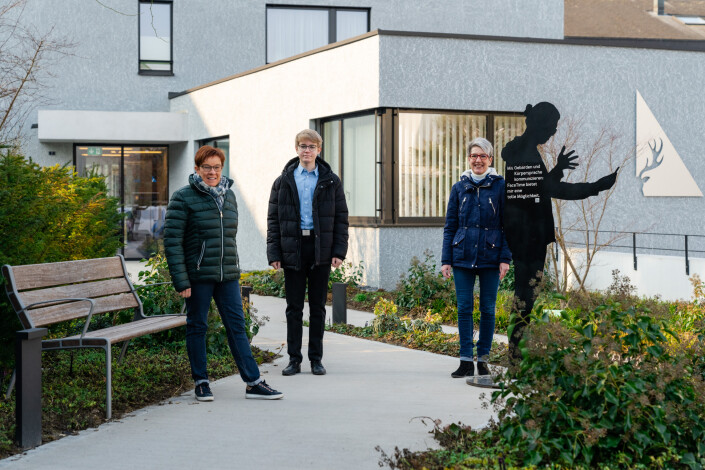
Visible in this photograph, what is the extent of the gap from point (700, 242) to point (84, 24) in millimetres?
15240

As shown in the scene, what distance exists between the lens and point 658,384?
4543 millimetres

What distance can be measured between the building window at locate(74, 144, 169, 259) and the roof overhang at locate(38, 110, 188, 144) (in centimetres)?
73

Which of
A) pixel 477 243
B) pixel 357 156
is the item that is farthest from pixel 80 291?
pixel 357 156

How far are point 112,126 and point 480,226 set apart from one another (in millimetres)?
→ 16033

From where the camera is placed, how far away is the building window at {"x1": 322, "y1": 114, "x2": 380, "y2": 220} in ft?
48.1

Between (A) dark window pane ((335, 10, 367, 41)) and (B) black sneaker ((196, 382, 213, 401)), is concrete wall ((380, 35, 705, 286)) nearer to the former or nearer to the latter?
(B) black sneaker ((196, 382, 213, 401))

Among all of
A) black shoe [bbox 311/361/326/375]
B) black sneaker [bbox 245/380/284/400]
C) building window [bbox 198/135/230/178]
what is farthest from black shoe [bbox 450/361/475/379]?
building window [bbox 198/135/230/178]

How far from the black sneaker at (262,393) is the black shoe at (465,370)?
5.17 ft

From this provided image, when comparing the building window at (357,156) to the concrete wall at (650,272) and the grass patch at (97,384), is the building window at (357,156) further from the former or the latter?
the grass patch at (97,384)

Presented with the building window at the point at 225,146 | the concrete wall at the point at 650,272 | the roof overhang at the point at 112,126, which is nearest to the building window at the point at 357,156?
the concrete wall at the point at 650,272

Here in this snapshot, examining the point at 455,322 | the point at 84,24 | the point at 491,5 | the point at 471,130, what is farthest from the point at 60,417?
the point at 491,5

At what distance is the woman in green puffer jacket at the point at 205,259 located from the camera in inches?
254

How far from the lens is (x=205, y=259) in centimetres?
647

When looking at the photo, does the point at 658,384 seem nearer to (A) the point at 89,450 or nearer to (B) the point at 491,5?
(A) the point at 89,450
